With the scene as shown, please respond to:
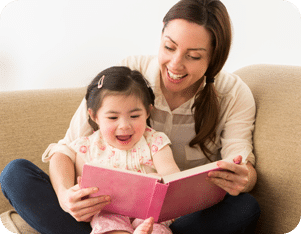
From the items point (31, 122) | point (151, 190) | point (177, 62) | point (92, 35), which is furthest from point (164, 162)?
point (92, 35)

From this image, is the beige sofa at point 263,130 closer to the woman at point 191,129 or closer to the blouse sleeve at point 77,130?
the woman at point 191,129

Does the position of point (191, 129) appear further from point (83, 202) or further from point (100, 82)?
point (83, 202)

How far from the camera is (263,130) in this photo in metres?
1.38

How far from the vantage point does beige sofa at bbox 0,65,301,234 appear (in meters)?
1.25

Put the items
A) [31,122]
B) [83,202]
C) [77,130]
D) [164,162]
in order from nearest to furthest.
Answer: [83,202], [164,162], [77,130], [31,122]

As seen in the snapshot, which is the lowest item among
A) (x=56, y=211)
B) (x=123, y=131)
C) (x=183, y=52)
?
(x=56, y=211)

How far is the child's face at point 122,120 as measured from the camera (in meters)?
1.20

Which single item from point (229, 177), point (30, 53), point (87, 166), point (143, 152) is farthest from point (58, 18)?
point (229, 177)

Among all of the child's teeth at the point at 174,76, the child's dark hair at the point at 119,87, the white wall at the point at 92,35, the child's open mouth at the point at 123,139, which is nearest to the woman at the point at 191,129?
the child's teeth at the point at 174,76

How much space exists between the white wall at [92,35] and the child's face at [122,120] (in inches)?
33.5

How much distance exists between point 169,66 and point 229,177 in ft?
1.63

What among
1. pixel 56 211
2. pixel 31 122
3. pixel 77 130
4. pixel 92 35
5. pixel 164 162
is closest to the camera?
pixel 56 211

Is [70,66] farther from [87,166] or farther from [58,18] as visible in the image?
[87,166]

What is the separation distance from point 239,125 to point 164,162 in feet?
1.30
